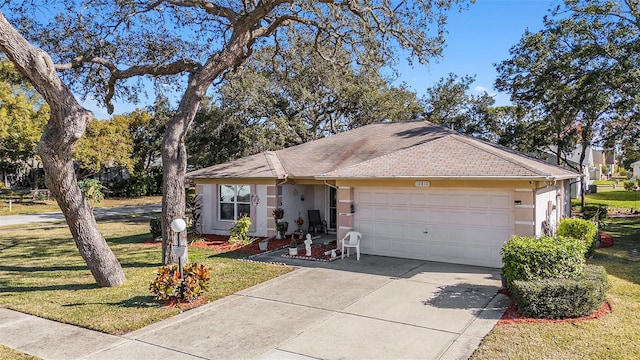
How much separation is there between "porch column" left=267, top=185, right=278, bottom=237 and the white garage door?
4001mm

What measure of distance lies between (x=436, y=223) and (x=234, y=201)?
8.51 m

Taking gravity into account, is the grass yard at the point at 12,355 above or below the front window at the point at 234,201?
below

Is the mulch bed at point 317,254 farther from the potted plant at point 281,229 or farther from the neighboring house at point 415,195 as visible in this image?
the potted plant at point 281,229

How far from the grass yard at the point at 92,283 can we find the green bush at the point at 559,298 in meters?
5.81

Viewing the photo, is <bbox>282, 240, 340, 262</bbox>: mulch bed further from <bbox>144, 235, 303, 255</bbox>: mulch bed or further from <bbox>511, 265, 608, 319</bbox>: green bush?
<bbox>511, 265, 608, 319</bbox>: green bush

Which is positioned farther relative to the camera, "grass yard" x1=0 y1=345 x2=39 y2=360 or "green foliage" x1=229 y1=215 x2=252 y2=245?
"green foliage" x1=229 y1=215 x2=252 y2=245

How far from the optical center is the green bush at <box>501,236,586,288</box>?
7359 mm

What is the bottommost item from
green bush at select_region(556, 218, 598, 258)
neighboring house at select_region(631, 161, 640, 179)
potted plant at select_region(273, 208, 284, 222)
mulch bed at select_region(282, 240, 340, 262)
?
mulch bed at select_region(282, 240, 340, 262)

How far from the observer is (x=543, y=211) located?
37.9ft

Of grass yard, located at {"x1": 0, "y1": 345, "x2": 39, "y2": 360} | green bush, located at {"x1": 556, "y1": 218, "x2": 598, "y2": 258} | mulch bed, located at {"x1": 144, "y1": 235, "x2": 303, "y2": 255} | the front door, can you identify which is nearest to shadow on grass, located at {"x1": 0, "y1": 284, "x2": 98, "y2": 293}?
grass yard, located at {"x1": 0, "y1": 345, "x2": 39, "y2": 360}

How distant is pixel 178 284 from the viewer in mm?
8094

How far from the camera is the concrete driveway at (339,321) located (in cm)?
583

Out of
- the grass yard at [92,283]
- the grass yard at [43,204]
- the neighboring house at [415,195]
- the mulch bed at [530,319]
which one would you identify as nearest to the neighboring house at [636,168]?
the neighboring house at [415,195]

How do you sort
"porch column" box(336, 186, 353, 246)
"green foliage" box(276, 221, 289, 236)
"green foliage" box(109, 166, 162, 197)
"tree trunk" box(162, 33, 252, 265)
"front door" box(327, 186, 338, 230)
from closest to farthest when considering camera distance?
"tree trunk" box(162, 33, 252, 265) → "porch column" box(336, 186, 353, 246) → "green foliage" box(276, 221, 289, 236) → "front door" box(327, 186, 338, 230) → "green foliage" box(109, 166, 162, 197)
